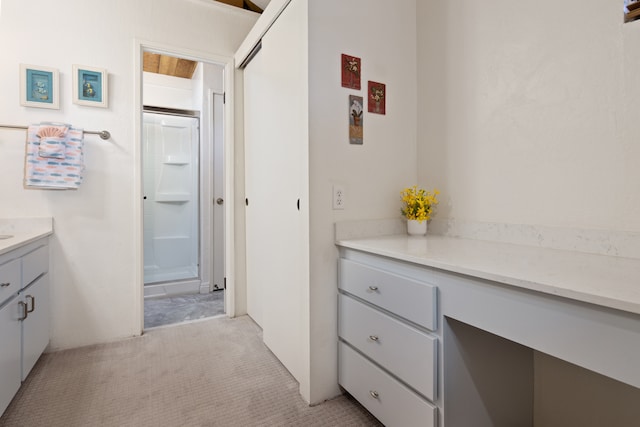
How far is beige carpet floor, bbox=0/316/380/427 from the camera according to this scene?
4.89 feet

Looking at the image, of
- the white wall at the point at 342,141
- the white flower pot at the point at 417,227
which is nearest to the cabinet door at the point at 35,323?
the white wall at the point at 342,141

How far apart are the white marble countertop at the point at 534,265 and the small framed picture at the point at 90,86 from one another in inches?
82.0

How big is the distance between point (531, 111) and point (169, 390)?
2.26m

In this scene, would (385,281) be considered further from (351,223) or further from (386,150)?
(386,150)

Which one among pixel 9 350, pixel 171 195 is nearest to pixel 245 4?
pixel 171 195

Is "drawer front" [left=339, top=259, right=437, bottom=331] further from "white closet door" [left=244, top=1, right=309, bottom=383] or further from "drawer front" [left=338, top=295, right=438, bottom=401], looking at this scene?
"white closet door" [left=244, top=1, right=309, bottom=383]

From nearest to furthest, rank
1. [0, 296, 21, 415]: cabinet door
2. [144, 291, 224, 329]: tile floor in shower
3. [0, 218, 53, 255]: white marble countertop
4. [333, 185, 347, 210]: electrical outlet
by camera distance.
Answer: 1. [0, 296, 21, 415]: cabinet door
2. [333, 185, 347, 210]: electrical outlet
3. [0, 218, 53, 255]: white marble countertop
4. [144, 291, 224, 329]: tile floor in shower

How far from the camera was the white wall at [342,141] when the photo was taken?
1.59 meters

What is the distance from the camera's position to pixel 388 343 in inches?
51.6

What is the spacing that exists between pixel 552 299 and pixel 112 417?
1885 millimetres

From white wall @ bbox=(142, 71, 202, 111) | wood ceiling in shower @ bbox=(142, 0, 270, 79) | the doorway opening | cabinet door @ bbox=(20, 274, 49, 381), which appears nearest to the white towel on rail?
cabinet door @ bbox=(20, 274, 49, 381)

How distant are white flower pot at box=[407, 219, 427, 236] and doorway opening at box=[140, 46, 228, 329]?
7.68 feet

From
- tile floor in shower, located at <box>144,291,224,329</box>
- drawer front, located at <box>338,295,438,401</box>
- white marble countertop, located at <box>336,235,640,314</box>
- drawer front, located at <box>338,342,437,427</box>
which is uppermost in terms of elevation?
white marble countertop, located at <box>336,235,640,314</box>

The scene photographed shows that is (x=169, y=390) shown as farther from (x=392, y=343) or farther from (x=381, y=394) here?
(x=392, y=343)
